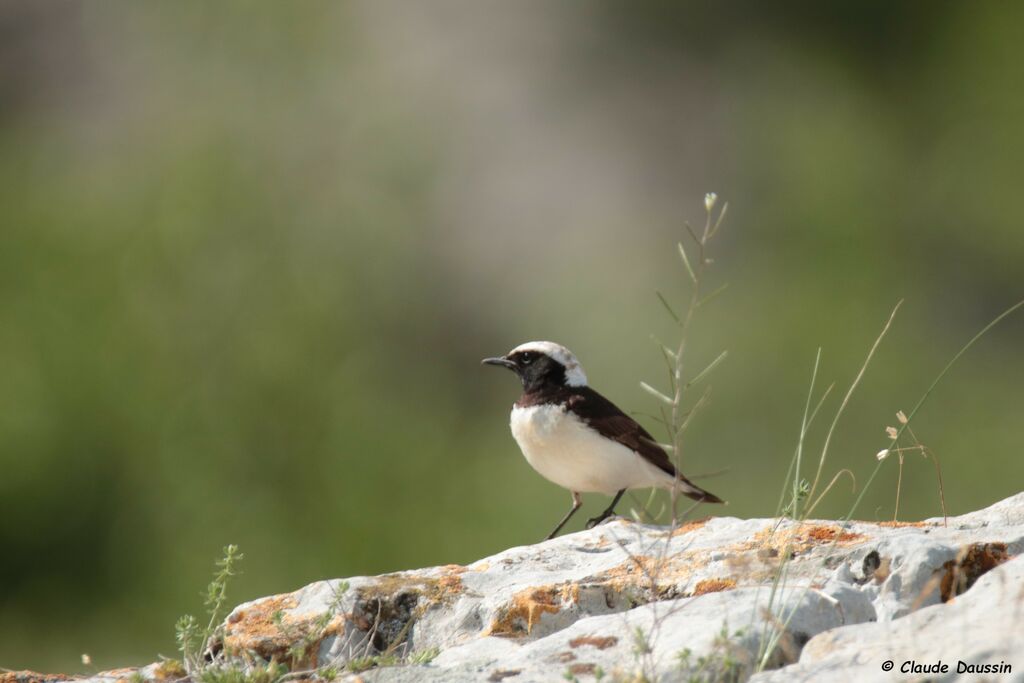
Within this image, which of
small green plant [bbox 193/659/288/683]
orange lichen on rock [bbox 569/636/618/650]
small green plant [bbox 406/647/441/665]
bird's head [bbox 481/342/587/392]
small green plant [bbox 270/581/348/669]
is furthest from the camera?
bird's head [bbox 481/342/587/392]

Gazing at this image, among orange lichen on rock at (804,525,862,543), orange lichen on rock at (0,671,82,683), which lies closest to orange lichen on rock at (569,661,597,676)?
orange lichen on rock at (804,525,862,543)

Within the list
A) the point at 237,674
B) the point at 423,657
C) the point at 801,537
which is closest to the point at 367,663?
the point at 423,657

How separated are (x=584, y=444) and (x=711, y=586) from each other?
2624 mm

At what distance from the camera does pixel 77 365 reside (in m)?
20.5

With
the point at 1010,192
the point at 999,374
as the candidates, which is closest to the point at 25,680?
the point at 999,374

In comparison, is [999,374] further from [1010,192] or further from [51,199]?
[51,199]

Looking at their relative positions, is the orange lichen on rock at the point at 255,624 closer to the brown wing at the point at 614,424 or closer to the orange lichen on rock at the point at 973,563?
the orange lichen on rock at the point at 973,563

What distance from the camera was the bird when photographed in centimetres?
697

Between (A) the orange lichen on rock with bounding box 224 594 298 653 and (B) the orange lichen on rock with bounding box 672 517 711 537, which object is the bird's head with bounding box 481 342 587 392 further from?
(A) the orange lichen on rock with bounding box 224 594 298 653

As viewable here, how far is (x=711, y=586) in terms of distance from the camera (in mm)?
4348

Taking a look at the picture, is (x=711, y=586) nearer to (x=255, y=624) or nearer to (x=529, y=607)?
(x=529, y=607)

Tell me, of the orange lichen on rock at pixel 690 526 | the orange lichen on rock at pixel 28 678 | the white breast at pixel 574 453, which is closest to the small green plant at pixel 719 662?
the orange lichen on rock at pixel 690 526

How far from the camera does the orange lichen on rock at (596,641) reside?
3682mm

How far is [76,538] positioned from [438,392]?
5822 mm
